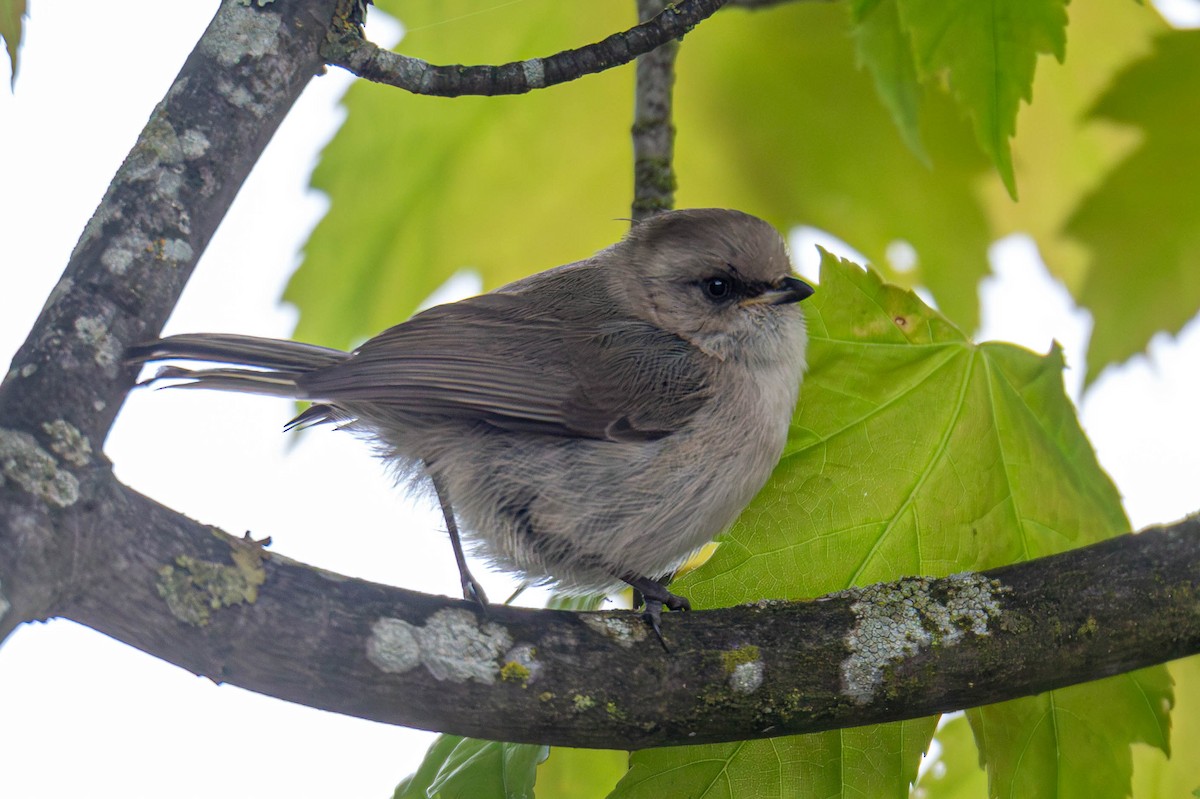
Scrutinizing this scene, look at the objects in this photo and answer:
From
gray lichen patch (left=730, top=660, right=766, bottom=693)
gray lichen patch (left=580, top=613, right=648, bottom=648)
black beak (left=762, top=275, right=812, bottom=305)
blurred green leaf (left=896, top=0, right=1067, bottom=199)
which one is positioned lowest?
gray lichen patch (left=730, top=660, right=766, bottom=693)

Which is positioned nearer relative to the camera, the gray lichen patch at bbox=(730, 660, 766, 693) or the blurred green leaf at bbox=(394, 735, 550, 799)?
the gray lichen patch at bbox=(730, 660, 766, 693)

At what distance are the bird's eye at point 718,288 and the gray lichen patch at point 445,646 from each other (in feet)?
3.82

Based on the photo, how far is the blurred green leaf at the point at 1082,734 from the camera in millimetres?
→ 2135

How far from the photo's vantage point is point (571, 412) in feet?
7.64

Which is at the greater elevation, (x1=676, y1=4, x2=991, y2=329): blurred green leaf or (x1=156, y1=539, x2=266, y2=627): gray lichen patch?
(x1=676, y1=4, x2=991, y2=329): blurred green leaf

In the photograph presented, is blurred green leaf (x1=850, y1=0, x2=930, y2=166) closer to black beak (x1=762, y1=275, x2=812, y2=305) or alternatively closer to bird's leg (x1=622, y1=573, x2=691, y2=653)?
black beak (x1=762, y1=275, x2=812, y2=305)

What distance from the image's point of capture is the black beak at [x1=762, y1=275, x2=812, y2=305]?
2.54 meters

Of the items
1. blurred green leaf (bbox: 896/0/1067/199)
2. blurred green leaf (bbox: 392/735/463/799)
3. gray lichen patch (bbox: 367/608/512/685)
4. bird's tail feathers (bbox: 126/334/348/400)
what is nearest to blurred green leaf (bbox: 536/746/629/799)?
blurred green leaf (bbox: 392/735/463/799)

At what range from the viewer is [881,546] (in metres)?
2.20

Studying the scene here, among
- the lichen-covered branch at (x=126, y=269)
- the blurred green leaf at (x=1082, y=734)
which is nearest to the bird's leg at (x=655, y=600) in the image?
the blurred green leaf at (x=1082, y=734)

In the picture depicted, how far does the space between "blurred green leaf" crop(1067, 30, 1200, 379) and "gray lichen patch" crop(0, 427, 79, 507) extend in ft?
7.65

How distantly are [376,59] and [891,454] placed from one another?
123 cm

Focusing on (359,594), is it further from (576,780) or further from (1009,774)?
(1009,774)

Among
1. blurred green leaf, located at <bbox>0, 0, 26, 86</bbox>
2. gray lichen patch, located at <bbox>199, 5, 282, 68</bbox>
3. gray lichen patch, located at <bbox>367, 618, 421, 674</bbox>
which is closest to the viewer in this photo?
gray lichen patch, located at <bbox>367, 618, 421, 674</bbox>
